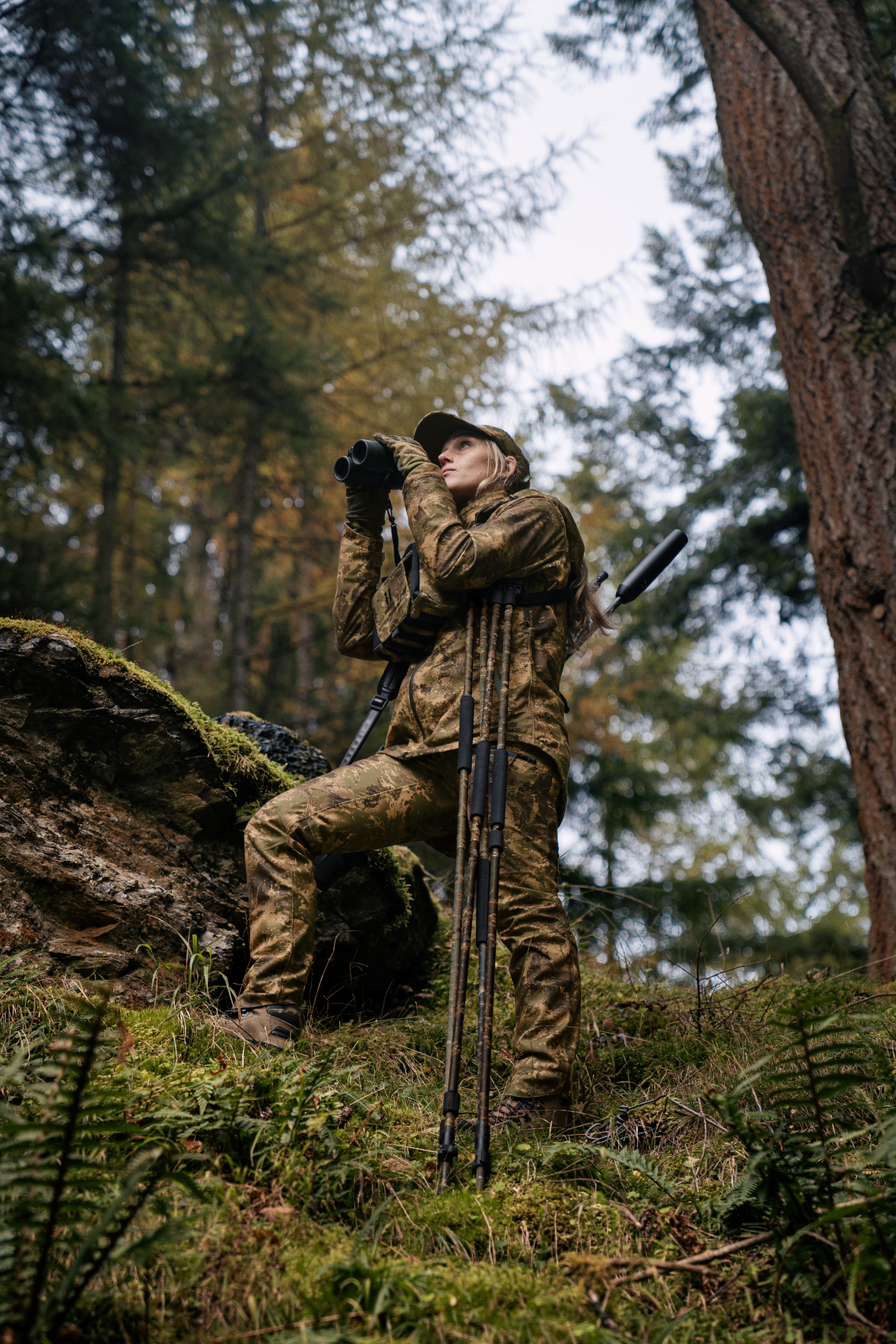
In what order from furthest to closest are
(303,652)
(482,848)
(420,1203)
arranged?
1. (303,652)
2. (482,848)
3. (420,1203)

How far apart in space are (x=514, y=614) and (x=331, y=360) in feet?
30.4

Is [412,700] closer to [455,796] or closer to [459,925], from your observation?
[455,796]

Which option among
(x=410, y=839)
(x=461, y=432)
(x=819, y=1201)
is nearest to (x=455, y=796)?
(x=410, y=839)

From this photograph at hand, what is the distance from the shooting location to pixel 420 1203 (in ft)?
8.00

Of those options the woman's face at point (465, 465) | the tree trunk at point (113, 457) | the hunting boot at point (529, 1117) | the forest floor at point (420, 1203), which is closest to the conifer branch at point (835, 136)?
the woman's face at point (465, 465)

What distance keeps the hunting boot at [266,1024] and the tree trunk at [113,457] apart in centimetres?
733

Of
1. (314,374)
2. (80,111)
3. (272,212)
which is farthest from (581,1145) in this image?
(272,212)

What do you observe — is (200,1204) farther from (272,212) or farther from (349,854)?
(272,212)

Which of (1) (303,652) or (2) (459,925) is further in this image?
(1) (303,652)

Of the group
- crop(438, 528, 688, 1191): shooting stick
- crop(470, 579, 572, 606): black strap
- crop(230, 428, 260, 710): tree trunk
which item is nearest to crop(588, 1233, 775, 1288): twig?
crop(438, 528, 688, 1191): shooting stick

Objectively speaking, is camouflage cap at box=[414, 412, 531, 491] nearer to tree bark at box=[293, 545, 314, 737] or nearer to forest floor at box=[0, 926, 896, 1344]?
forest floor at box=[0, 926, 896, 1344]

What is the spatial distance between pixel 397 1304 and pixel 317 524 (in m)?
12.7

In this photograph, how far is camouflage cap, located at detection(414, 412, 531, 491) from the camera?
405 centimetres

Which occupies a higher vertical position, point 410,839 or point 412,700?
point 412,700
